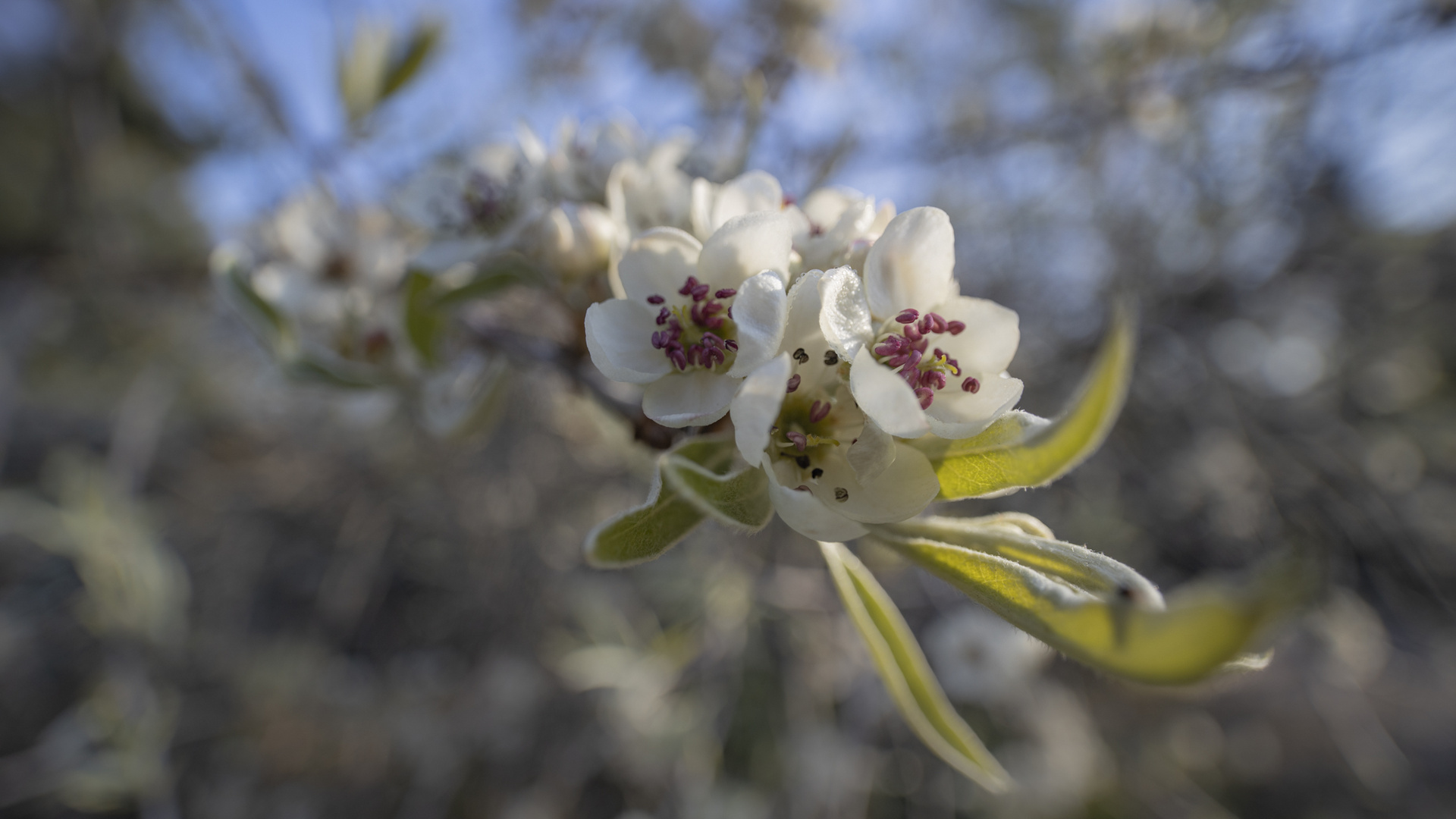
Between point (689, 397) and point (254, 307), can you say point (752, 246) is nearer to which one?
point (689, 397)

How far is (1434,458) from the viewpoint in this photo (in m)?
3.70

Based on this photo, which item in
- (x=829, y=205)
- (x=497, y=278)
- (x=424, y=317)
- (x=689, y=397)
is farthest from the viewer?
(x=424, y=317)

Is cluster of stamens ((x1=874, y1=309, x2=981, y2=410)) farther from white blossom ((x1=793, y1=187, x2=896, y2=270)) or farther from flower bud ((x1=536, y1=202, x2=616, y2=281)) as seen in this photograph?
flower bud ((x1=536, y1=202, x2=616, y2=281))

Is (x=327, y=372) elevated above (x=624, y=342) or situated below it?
below

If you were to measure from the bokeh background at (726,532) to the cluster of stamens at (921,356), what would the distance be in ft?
5.03

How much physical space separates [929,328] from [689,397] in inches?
12.4

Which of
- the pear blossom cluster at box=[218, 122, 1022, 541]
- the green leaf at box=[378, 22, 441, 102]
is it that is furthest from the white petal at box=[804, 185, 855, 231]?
the green leaf at box=[378, 22, 441, 102]

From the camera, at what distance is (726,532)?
9.21 ft

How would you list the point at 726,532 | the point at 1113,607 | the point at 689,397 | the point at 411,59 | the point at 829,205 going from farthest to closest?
the point at 726,532, the point at 411,59, the point at 829,205, the point at 689,397, the point at 1113,607

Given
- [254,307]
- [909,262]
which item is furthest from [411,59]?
[909,262]

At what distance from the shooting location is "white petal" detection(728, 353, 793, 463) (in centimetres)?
63

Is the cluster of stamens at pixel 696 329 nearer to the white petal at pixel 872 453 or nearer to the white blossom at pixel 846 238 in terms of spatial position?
the white blossom at pixel 846 238

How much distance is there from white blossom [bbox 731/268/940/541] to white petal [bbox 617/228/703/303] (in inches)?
8.0

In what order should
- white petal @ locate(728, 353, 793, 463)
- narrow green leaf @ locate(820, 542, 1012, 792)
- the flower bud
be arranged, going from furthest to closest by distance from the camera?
the flower bud
narrow green leaf @ locate(820, 542, 1012, 792)
white petal @ locate(728, 353, 793, 463)
